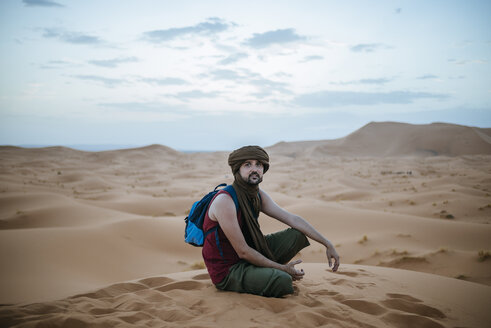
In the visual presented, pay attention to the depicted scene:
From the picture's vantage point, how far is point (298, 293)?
3.42 m

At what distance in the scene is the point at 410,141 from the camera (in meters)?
46.2

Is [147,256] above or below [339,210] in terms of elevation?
below

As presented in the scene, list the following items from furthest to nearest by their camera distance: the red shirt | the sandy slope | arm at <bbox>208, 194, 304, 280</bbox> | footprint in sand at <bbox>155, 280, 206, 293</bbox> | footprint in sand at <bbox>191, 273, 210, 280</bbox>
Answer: footprint in sand at <bbox>191, 273, 210, 280</bbox>, footprint in sand at <bbox>155, 280, 206, 293</bbox>, the red shirt, arm at <bbox>208, 194, 304, 280</bbox>, the sandy slope

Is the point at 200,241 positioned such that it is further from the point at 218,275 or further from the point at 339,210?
the point at 339,210

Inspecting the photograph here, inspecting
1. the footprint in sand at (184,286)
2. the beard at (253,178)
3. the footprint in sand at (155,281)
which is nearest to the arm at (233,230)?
the beard at (253,178)

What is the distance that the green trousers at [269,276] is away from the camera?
3164 millimetres

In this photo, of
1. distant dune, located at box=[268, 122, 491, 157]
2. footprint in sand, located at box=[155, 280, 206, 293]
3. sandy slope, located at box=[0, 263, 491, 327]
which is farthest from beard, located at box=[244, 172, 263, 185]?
distant dune, located at box=[268, 122, 491, 157]

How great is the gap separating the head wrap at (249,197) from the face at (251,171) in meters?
0.04

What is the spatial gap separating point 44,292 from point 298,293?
10.9ft

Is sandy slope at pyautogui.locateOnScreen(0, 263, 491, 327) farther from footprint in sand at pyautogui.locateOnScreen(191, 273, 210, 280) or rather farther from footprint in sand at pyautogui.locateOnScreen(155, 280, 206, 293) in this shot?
footprint in sand at pyautogui.locateOnScreen(191, 273, 210, 280)

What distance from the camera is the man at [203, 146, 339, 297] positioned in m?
3.12

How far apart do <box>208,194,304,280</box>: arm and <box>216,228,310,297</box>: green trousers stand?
0.26 feet

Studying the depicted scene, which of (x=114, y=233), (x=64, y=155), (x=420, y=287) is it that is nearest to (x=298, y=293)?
(x=420, y=287)

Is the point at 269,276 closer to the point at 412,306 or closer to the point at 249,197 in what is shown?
the point at 249,197
